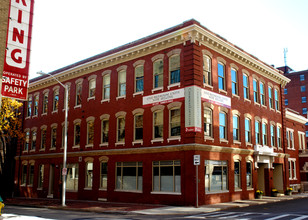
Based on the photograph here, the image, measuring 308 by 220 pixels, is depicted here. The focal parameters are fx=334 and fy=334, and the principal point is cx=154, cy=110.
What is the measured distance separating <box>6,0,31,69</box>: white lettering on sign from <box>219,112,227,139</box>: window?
14.6 metres

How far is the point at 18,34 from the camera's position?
57.3 ft

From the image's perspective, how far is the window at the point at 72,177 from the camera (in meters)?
30.3

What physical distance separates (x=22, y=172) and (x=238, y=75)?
25475 millimetres

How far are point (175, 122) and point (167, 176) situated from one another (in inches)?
150

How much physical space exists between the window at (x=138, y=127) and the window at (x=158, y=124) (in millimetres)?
1378

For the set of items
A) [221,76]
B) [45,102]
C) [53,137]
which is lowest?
[53,137]

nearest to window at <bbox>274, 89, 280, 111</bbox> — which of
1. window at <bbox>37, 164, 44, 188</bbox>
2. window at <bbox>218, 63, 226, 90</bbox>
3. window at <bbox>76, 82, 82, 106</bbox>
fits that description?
window at <bbox>218, 63, 226, 90</bbox>

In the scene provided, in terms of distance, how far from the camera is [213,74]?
81.7ft

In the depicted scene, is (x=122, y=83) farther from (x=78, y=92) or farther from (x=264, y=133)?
(x=264, y=133)

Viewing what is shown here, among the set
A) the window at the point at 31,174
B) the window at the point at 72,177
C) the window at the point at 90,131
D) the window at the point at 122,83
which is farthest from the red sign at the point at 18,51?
the window at the point at 31,174

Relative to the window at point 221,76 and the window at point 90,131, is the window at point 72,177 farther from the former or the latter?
the window at point 221,76

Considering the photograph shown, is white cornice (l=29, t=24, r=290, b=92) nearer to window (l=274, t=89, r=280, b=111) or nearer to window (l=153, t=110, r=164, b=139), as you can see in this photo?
window (l=274, t=89, r=280, b=111)

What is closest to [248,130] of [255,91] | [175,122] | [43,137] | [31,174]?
[255,91]

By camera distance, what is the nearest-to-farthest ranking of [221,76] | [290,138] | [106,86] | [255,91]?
[221,76] → [106,86] → [255,91] → [290,138]
